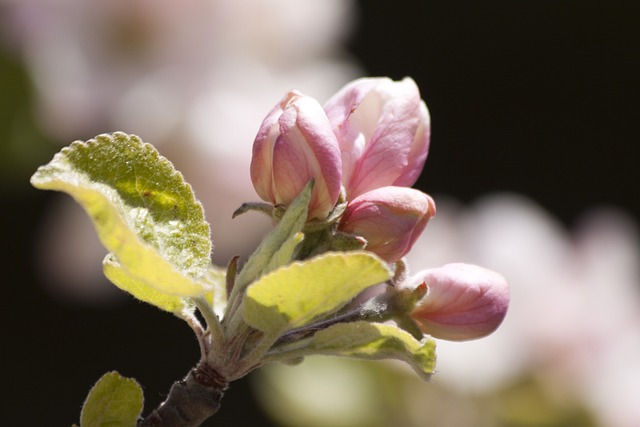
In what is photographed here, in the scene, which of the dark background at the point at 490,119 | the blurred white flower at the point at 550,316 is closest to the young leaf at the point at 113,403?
the blurred white flower at the point at 550,316

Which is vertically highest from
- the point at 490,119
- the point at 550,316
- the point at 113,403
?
the point at 113,403

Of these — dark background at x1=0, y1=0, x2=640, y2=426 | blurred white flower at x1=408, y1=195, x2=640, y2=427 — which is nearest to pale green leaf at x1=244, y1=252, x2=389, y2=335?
blurred white flower at x1=408, y1=195, x2=640, y2=427

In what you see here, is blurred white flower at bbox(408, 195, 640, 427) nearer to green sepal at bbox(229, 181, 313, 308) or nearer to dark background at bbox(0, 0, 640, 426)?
green sepal at bbox(229, 181, 313, 308)

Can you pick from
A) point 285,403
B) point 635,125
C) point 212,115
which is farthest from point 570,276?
point 635,125

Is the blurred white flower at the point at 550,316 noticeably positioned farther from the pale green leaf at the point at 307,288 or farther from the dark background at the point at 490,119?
the dark background at the point at 490,119

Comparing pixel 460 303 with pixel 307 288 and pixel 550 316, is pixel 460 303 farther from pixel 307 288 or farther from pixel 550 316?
pixel 550 316

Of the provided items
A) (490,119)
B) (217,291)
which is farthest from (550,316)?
(490,119)
